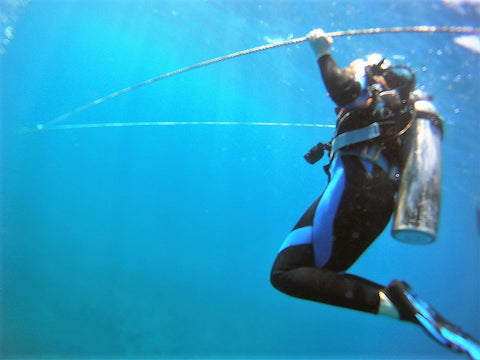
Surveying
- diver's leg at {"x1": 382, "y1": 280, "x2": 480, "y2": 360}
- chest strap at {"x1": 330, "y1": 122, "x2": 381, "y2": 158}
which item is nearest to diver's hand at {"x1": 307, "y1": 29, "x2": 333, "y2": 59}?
chest strap at {"x1": 330, "y1": 122, "x2": 381, "y2": 158}

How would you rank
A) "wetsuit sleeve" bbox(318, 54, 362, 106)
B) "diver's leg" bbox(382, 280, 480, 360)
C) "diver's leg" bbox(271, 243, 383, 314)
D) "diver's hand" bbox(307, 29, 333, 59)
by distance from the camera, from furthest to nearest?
"diver's hand" bbox(307, 29, 333, 59) → "wetsuit sleeve" bbox(318, 54, 362, 106) → "diver's leg" bbox(271, 243, 383, 314) → "diver's leg" bbox(382, 280, 480, 360)

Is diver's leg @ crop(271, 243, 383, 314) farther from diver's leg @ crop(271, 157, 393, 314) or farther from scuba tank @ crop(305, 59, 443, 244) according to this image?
scuba tank @ crop(305, 59, 443, 244)

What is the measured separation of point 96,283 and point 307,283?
21.5m

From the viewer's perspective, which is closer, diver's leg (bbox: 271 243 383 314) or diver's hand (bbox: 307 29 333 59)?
diver's leg (bbox: 271 243 383 314)

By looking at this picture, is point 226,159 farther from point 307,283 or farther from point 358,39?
point 307,283

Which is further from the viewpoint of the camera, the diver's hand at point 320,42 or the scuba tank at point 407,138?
the diver's hand at point 320,42

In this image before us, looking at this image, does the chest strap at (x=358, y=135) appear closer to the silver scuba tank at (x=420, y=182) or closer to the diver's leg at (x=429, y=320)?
the silver scuba tank at (x=420, y=182)

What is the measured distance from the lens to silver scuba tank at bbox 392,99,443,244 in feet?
6.07

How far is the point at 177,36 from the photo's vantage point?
55.5 feet

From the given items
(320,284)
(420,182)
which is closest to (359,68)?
(420,182)

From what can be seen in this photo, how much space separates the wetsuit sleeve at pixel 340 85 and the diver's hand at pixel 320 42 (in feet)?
0.47

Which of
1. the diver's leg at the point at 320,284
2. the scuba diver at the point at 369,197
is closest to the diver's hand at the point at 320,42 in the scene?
the scuba diver at the point at 369,197

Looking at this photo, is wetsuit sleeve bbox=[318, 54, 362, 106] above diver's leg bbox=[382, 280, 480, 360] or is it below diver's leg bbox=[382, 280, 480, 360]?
above

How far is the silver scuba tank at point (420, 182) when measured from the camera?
6.07ft
